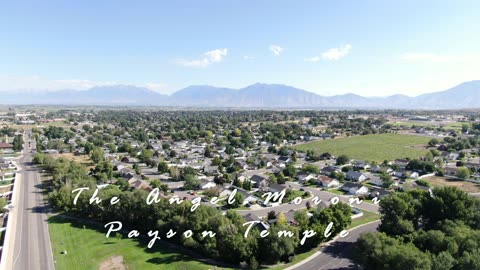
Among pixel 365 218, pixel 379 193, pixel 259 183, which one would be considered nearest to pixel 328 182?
pixel 379 193

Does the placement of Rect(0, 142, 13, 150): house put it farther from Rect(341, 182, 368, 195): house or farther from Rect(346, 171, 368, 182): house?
Rect(346, 171, 368, 182): house

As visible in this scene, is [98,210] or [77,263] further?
[98,210]

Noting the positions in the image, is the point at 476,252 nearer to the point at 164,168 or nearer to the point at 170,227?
the point at 170,227

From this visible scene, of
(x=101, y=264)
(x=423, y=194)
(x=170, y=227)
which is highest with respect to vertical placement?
(x=423, y=194)

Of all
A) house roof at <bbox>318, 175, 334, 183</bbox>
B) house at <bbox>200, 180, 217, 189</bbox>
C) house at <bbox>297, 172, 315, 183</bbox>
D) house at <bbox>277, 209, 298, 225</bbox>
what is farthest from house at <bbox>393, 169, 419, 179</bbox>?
house at <bbox>200, 180, 217, 189</bbox>

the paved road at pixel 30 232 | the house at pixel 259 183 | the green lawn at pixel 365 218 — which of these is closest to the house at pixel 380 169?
the green lawn at pixel 365 218

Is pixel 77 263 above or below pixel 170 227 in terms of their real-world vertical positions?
below

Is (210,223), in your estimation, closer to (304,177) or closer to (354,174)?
(304,177)

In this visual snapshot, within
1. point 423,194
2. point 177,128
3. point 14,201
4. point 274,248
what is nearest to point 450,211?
point 423,194
